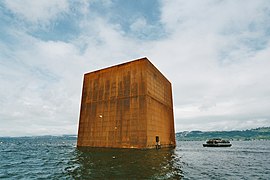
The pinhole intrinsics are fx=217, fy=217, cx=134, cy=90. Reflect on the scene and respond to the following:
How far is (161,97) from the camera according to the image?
4606 cm

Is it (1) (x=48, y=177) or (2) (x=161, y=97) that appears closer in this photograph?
(1) (x=48, y=177)

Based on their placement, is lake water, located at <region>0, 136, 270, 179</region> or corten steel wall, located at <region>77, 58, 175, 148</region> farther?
corten steel wall, located at <region>77, 58, 175, 148</region>

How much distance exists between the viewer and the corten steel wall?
36344 mm

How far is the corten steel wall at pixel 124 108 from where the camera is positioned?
36.3 meters

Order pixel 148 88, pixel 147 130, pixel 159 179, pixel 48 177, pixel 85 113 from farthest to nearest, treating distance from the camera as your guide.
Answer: pixel 85 113 < pixel 148 88 < pixel 147 130 < pixel 48 177 < pixel 159 179

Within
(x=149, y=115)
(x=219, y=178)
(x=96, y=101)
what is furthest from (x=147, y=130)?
(x=219, y=178)

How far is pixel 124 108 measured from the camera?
126 ft

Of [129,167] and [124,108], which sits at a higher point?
[124,108]

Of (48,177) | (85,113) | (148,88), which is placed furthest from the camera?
(85,113)

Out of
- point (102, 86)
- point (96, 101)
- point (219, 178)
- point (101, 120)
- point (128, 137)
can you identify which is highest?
point (102, 86)

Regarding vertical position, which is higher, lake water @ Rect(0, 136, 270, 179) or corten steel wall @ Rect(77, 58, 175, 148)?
corten steel wall @ Rect(77, 58, 175, 148)

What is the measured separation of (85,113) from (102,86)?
21.6 feet

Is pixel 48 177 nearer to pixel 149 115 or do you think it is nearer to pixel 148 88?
pixel 149 115

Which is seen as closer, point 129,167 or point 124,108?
point 129,167
